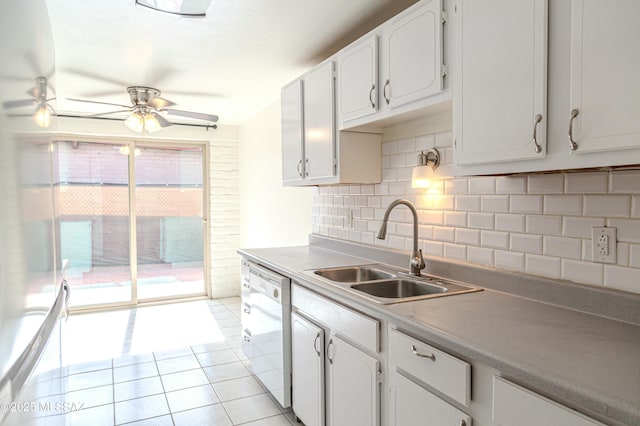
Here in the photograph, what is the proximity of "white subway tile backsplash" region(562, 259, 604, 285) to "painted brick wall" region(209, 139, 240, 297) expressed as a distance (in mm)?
4803

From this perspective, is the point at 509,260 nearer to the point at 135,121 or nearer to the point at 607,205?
the point at 607,205

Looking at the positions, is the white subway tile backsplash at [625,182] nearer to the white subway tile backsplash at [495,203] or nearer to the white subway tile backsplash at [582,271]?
the white subway tile backsplash at [582,271]

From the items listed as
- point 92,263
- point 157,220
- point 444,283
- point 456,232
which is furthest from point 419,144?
point 92,263

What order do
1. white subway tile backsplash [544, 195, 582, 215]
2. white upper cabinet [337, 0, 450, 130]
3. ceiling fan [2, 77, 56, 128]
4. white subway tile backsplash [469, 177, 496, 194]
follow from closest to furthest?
ceiling fan [2, 77, 56, 128]
white subway tile backsplash [544, 195, 582, 215]
white upper cabinet [337, 0, 450, 130]
white subway tile backsplash [469, 177, 496, 194]

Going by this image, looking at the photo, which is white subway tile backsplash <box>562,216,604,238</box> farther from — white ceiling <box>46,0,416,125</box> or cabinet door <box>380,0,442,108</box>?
white ceiling <box>46,0,416,125</box>

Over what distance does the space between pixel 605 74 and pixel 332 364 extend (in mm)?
1619

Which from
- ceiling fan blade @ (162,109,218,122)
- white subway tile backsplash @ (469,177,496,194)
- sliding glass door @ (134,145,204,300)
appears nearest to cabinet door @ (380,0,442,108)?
white subway tile backsplash @ (469,177,496,194)

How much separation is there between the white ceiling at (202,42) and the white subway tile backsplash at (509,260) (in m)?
1.43

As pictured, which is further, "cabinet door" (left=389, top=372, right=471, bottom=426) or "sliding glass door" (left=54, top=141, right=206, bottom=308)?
"sliding glass door" (left=54, top=141, right=206, bottom=308)

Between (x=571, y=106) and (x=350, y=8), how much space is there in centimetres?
145

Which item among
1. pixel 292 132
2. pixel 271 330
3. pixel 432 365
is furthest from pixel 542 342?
pixel 292 132

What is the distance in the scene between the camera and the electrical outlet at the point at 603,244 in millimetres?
1424

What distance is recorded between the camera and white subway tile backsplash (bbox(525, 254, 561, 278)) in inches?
63.2

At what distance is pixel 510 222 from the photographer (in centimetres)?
180
